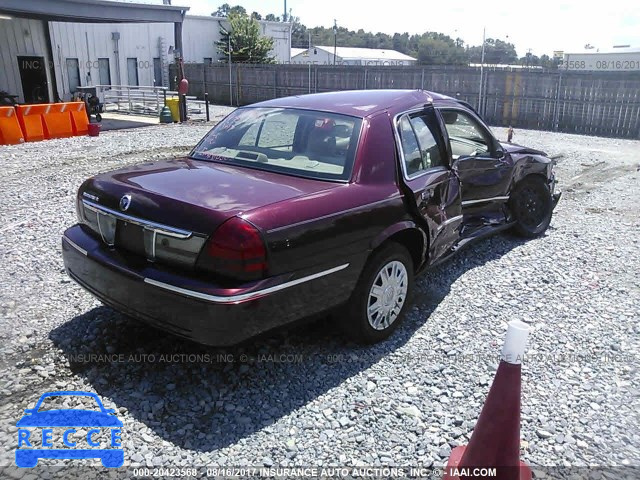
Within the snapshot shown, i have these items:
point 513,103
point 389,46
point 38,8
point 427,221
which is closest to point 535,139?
point 513,103

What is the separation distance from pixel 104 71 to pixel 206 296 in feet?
89.0

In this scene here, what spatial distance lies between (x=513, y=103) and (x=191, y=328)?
20.0 metres

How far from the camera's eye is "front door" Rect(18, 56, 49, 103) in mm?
22091

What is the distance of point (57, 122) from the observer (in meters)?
14.5

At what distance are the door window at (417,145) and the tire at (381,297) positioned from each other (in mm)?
674

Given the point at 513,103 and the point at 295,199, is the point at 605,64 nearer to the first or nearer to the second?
the point at 513,103

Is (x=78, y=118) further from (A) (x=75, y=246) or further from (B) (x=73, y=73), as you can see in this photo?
(A) (x=75, y=246)

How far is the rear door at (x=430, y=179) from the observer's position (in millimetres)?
4020

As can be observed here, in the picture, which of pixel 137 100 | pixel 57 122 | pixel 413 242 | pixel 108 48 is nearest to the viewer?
pixel 413 242

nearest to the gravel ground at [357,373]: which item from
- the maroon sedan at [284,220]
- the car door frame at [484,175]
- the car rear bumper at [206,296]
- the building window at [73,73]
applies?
the car rear bumper at [206,296]

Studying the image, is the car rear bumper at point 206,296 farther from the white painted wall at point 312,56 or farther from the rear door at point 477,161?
the white painted wall at point 312,56

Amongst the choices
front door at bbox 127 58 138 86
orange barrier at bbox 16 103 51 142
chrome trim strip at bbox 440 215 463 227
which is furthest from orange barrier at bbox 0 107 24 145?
front door at bbox 127 58 138 86

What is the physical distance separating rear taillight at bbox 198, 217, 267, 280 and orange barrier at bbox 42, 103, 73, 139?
13415 millimetres

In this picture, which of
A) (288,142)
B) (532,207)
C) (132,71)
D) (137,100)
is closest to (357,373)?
(288,142)
